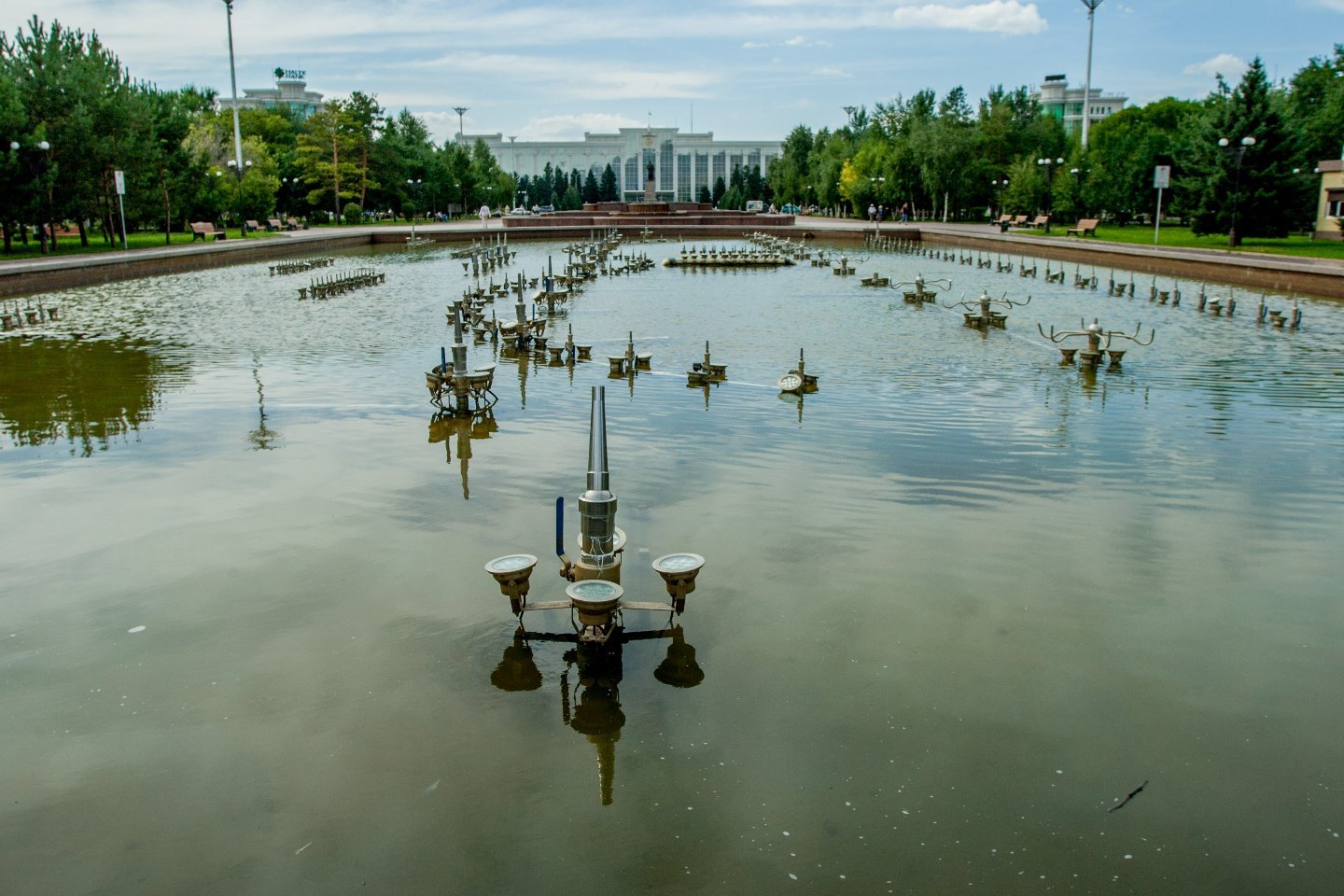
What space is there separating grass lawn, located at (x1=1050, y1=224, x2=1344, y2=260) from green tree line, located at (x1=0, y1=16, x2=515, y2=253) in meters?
41.5

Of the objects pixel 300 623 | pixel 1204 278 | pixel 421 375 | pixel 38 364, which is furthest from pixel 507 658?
pixel 1204 278

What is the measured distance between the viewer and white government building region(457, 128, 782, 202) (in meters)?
150

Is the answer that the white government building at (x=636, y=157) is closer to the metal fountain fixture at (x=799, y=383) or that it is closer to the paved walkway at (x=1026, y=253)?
the paved walkway at (x=1026, y=253)

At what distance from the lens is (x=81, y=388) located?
15.4m

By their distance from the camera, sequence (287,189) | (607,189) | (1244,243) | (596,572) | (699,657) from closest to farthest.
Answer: (699,657) → (596,572) → (1244,243) → (287,189) → (607,189)

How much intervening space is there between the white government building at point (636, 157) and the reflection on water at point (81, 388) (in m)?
133

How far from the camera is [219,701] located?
5754 millimetres

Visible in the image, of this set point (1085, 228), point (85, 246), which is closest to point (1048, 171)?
point (1085, 228)

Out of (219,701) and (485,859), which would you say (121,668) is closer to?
(219,701)

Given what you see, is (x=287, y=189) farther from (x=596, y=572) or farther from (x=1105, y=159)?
(x=596, y=572)

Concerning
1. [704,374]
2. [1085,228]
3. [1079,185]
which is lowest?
[704,374]

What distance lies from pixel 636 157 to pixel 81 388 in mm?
140900

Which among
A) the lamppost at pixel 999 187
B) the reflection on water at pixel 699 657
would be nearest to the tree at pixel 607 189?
the lamppost at pixel 999 187

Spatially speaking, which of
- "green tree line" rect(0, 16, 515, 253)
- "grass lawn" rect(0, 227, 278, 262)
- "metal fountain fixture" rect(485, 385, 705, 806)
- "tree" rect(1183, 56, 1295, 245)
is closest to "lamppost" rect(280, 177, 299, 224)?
"green tree line" rect(0, 16, 515, 253)
